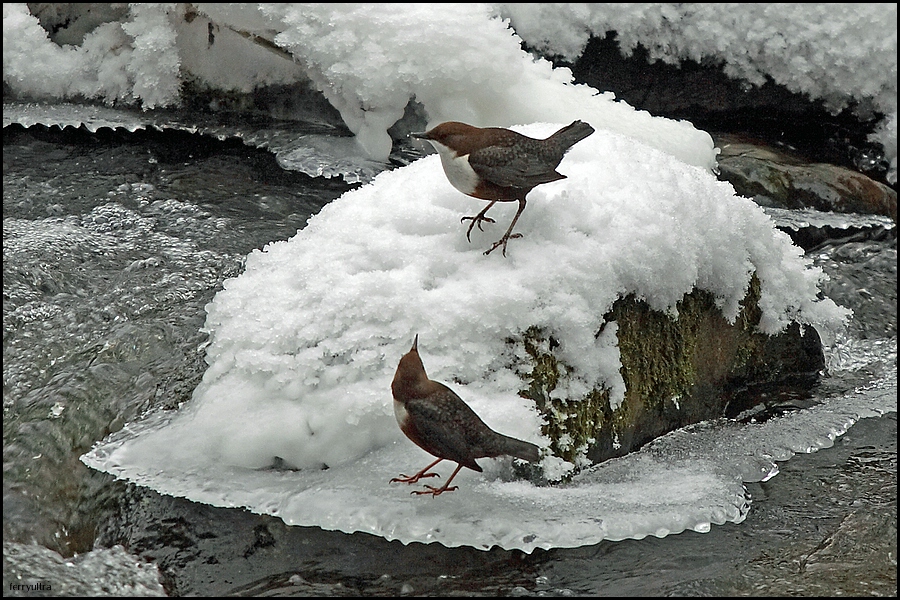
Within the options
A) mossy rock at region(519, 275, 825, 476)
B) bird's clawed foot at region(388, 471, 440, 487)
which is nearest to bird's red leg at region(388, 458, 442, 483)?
bird's clawed foot at region(388, 471, 440, 487)

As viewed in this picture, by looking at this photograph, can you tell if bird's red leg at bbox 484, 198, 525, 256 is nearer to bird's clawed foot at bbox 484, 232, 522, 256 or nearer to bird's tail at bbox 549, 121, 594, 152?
bird's clawed foot at bbox 484, 232, 522, 256

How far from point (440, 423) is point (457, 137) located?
88 cm

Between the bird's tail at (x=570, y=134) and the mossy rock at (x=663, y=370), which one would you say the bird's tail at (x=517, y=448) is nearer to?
the mossy rock at (x=663, y=370)

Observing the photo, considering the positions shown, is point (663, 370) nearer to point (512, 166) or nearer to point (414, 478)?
point (512, 166)

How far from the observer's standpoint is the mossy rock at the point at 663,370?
273 centimetres

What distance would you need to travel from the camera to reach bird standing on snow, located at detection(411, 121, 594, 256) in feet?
8.60

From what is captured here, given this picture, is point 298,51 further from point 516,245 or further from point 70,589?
point 70,589

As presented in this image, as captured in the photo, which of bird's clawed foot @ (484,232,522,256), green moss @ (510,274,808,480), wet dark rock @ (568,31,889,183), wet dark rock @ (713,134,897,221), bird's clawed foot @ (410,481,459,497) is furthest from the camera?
wet dark rock @ (568,31,889,183)

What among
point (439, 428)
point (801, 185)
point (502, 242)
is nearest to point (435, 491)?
point (439, 428)

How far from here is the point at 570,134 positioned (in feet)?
9.23

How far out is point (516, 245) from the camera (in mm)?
2902

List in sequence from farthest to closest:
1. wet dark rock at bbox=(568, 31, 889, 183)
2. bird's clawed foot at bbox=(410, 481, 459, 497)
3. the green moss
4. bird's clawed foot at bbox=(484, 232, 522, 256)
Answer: wet dark rock at bbox=(568, 31, 889, 183) → bird's clawed foot at bbox=(484, 232, 522, 256) → the green moss → bird's clawed foot at bbox=(410, 481, 459, 497)

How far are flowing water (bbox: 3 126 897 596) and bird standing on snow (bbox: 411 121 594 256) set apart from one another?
3.44 ft

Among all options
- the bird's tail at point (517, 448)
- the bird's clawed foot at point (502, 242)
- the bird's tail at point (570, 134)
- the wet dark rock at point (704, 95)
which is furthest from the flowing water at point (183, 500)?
the wet dark rock at point (704, 95)
